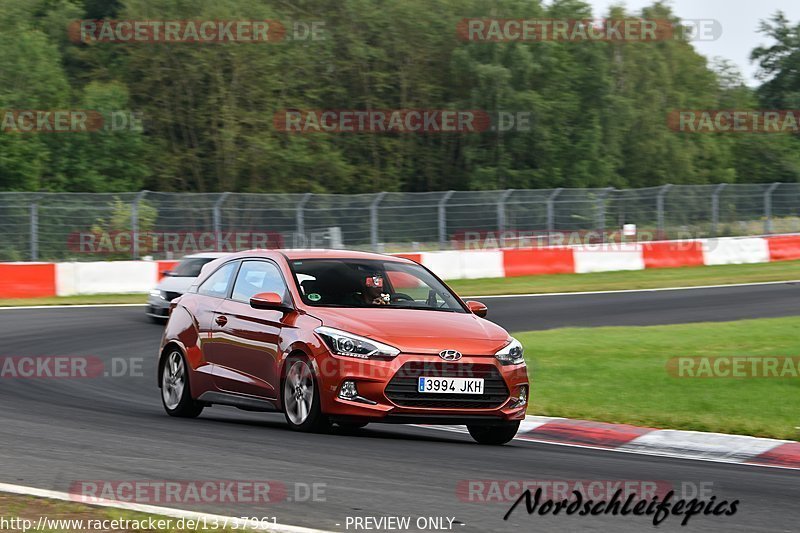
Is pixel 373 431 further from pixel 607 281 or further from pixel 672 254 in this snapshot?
pixel 672 254

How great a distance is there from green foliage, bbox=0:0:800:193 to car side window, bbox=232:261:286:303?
121 ft

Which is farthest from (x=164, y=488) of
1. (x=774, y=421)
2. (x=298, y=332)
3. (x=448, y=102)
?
(x=448, y=102)

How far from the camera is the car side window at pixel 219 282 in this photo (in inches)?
440

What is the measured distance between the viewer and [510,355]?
387 inches

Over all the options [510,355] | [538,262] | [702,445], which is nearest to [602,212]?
[538,262]

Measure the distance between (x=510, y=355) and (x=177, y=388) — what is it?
327cm

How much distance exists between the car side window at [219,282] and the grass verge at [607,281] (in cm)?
1434

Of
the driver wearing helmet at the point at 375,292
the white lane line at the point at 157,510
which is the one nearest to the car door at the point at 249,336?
the driver wearing helmet at the point at 375,292

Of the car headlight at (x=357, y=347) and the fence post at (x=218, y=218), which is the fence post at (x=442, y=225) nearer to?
the fence post at (x=218, y=218)

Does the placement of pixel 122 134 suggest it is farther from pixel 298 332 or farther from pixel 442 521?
pixel 442 521

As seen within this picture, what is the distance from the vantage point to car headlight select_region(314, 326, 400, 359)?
9336mm

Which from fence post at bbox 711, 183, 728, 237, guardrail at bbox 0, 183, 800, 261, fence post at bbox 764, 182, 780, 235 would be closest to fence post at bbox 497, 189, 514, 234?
guardrail at bbox 0, 183, 800, 261

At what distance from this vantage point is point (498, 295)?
26.3 meters

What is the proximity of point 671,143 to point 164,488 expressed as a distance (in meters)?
63.0
